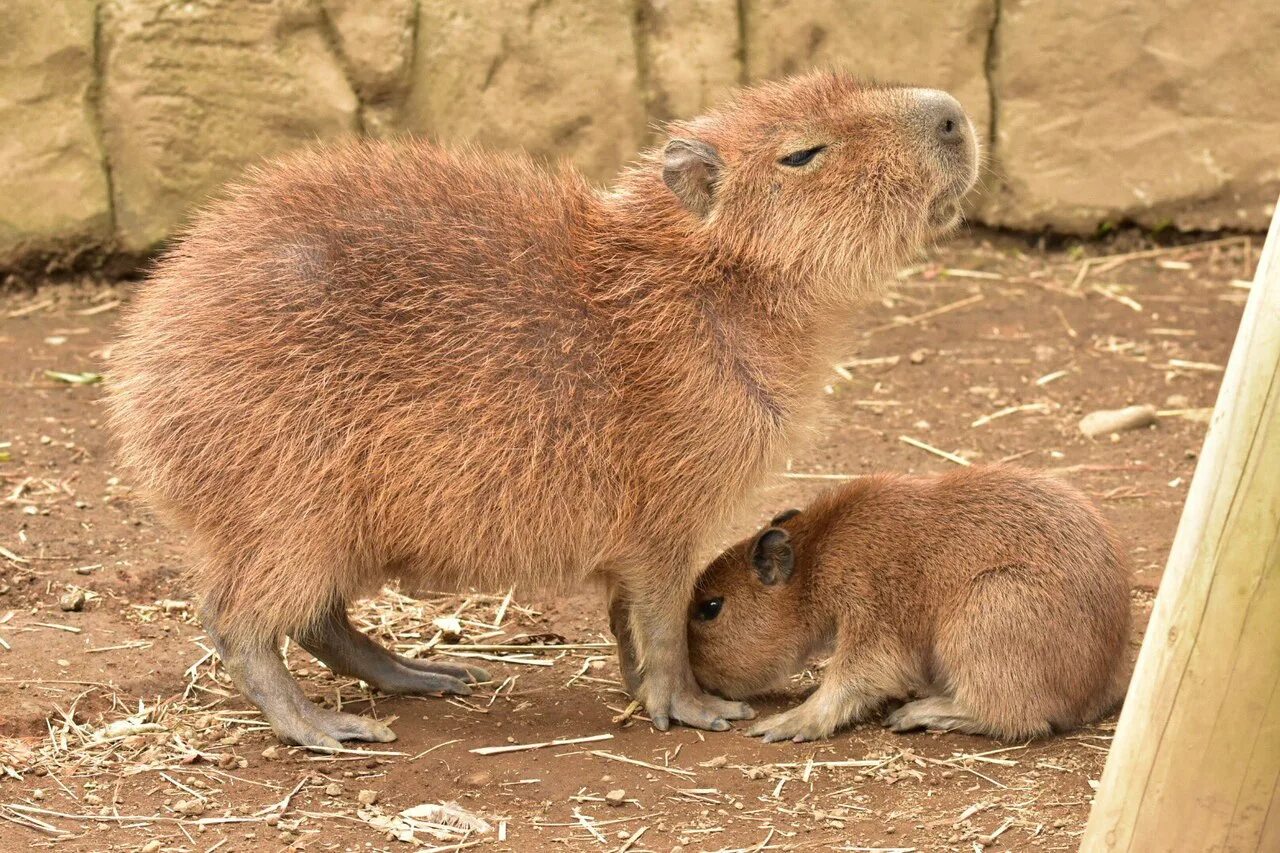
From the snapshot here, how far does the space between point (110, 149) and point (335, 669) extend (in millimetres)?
3868

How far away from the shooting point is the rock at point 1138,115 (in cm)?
795

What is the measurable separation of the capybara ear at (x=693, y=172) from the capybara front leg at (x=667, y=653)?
3.31 ft

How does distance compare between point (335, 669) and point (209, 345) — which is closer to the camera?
point (209, 345)

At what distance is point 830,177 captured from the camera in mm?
4363

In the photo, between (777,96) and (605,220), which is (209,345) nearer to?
(605,220)

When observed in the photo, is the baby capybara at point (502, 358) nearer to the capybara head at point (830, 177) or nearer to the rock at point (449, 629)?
the capybara head at point (830, 177)

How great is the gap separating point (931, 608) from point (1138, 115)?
4.53m

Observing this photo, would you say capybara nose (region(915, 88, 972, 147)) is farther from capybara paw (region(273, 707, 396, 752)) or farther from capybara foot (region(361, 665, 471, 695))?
capybara paw (region(273, 707, 396, 752))

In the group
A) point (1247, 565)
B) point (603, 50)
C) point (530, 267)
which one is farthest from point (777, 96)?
point (603, 50)

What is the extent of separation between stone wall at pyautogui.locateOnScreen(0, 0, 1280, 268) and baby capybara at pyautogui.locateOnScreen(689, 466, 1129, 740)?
3.21 m

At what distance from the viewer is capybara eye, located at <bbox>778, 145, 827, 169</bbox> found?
4.38 m

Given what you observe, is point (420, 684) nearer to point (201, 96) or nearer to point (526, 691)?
point (526, 691)

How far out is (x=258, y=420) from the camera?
4.09 m

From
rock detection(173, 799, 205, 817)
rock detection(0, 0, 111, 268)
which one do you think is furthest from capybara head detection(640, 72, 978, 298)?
rock detection(0, 0, 111, 268)
